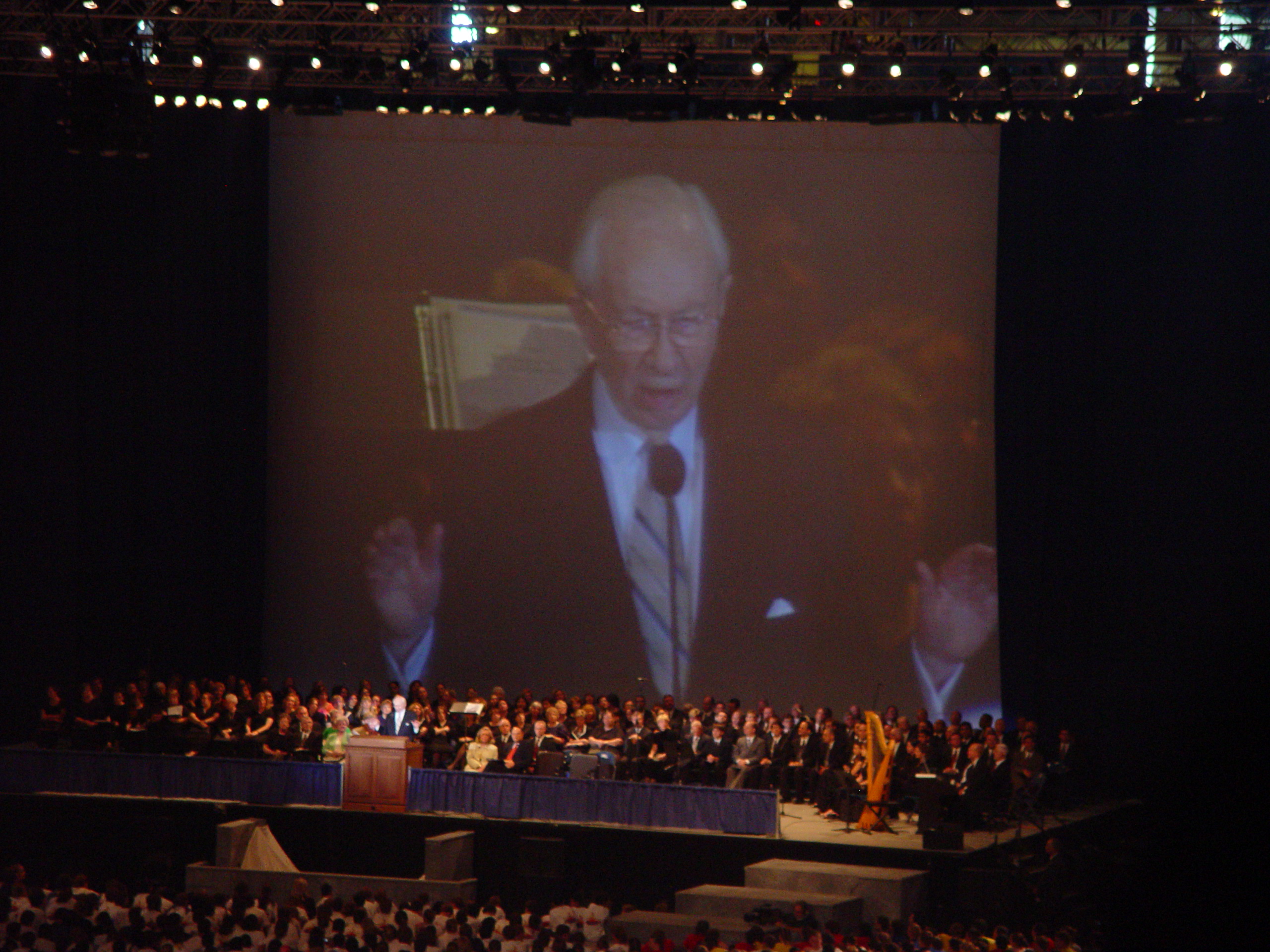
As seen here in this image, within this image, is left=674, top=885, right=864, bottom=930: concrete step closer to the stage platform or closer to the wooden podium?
the stage platform

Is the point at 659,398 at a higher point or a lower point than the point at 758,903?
higher

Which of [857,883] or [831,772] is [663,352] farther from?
[857,883]

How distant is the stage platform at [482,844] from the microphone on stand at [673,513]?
11.2 ft

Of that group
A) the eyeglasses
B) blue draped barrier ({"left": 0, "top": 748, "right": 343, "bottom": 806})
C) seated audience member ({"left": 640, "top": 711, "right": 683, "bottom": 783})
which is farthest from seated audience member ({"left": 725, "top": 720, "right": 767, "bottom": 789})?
the eyeglasses

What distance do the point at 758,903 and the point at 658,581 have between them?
6.32 m

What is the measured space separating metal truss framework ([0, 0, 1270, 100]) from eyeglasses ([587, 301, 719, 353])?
2.92 metres

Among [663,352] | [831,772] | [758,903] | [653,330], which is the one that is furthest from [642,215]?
[758,903]

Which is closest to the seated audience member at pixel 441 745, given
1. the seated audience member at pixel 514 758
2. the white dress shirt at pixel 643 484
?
the seated audience member at pixel 514 758

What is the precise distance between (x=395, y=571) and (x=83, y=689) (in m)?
3.91

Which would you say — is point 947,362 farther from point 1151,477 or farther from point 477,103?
point 477,103

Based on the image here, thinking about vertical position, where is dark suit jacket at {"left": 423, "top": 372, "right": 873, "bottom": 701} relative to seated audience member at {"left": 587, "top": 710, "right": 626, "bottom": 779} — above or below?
above

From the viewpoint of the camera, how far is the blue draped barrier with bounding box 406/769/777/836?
15266mm

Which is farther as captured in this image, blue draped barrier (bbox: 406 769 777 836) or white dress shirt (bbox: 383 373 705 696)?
white dress shirt (bbox: 383 373 705 696)

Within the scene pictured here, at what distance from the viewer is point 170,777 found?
16359 millimetres
